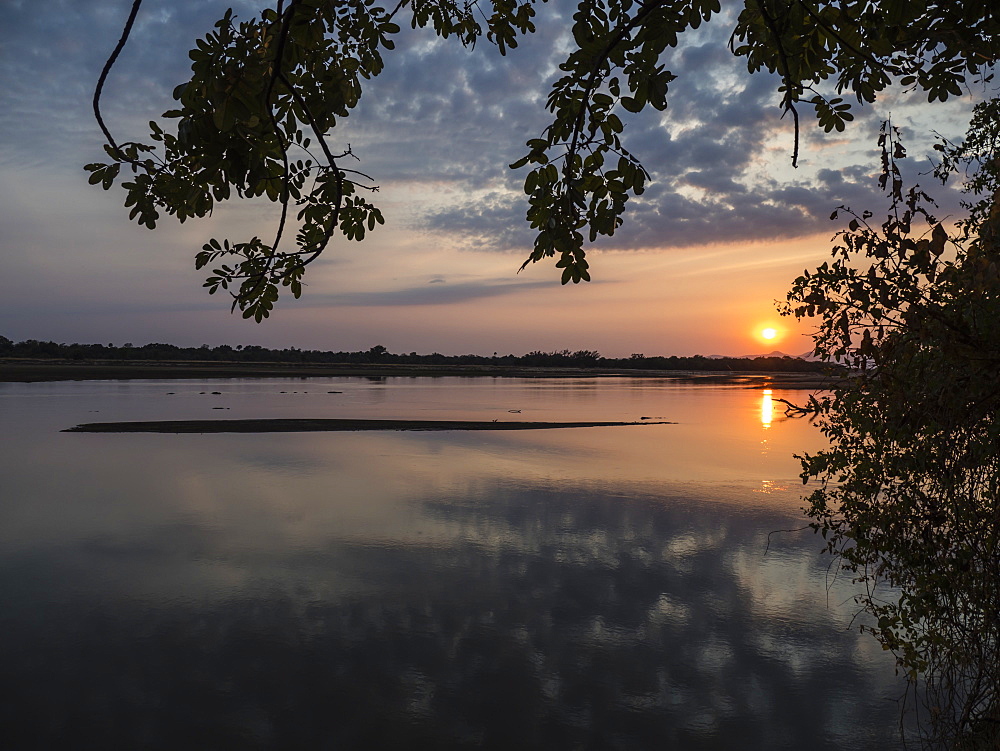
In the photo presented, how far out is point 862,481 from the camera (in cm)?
718

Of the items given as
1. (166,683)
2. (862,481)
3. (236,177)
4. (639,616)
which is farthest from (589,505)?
(236,177)

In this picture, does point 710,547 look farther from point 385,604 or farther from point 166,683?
point 166,683

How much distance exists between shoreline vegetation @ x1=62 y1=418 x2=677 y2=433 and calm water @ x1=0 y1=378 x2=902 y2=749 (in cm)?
1018

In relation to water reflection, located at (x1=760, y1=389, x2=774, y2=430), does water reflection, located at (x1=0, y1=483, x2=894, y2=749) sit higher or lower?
lower

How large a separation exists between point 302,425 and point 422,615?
24258mm

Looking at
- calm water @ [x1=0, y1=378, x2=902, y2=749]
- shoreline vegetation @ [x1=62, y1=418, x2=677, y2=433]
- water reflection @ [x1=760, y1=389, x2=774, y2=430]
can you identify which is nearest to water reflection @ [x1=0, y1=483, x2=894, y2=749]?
calm water @ [x1=0, y1=378, x2=902, y2=749]

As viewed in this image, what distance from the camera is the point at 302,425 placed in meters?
32.3

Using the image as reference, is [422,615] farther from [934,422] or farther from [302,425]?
[302,425]

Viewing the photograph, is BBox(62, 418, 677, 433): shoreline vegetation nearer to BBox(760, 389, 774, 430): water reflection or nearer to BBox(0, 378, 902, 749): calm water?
BBox(760, 389, 774, 430): water reflection

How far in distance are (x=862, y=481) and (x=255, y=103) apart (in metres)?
6.60

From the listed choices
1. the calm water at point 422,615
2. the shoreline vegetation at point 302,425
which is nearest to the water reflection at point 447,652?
the calm water at point 422,615

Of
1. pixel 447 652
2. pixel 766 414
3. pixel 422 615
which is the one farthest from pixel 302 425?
pixel 766 414

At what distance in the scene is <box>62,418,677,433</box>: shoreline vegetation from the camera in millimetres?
30047

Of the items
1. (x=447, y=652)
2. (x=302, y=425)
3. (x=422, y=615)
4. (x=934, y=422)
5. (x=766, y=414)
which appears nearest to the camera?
(x=934, y=422)
